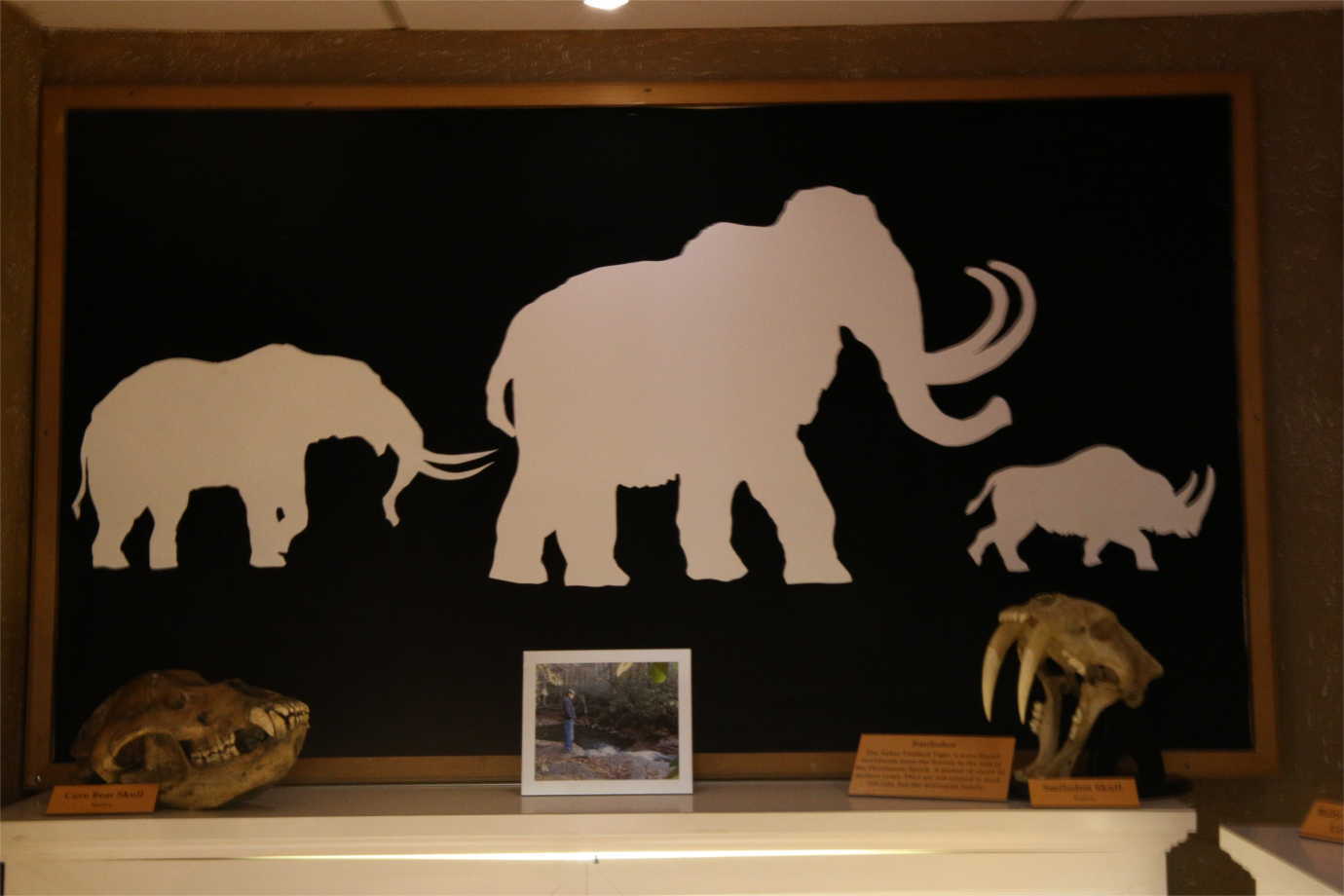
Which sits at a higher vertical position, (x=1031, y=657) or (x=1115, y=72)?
(x=1115, y=72)

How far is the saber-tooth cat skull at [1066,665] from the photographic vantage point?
6.21 feet

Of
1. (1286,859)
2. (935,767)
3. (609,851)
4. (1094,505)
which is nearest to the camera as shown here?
(1286,859)

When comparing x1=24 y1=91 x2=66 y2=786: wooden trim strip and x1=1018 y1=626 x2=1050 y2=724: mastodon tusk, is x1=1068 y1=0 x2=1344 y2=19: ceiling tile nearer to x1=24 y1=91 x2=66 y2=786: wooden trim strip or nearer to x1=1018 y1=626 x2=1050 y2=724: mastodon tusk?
x1=1018 y1=626 x2=1050 y2=724: mastodon tusk

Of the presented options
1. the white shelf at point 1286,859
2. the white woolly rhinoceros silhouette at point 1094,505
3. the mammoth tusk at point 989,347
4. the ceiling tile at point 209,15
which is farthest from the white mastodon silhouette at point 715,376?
the white shelf at point 1286,859

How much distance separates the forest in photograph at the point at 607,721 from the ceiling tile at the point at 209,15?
122cm

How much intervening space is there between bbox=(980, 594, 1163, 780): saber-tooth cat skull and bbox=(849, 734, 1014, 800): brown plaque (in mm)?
47

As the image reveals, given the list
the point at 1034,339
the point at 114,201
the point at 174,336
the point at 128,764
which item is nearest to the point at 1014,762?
the point at 1034,339

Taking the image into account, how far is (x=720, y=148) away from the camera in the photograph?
218cm

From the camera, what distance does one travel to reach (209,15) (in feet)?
7.08

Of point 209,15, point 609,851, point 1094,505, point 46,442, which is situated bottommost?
point 609,851

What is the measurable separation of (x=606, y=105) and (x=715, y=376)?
21.3 inches

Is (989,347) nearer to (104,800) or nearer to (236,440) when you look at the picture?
(236,440)

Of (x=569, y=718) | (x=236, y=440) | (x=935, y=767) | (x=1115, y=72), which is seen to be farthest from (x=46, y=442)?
(x=1115, y=72)

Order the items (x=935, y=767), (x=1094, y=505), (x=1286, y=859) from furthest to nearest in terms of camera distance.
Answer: (x=1094, y=505) < (x=935, y=767) < (x=1286, y=859)
